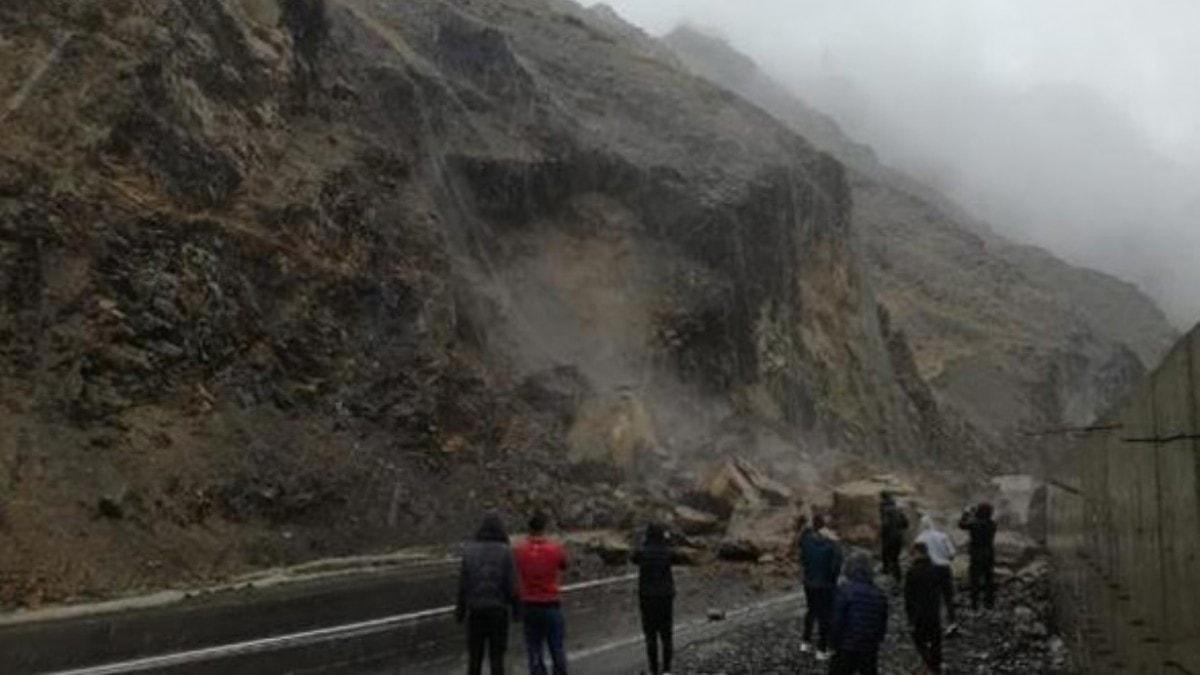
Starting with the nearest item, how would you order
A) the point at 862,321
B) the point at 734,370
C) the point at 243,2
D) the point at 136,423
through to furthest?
the point at 136,423 → the point at 243,2 → the point at 734,370 → the point at 862,321

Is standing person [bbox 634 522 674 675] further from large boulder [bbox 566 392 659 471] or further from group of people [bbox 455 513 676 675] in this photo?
large boulder [bbox 566 392 659 471]

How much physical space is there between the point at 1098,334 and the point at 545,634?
12257cm

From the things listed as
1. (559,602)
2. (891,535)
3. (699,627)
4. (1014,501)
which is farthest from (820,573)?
(1014,501)

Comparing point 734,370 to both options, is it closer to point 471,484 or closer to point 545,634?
point 471,484

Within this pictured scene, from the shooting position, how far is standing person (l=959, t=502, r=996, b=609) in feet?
70.0

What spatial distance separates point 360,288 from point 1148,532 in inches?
1293

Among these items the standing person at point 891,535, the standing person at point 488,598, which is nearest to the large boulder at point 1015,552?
the standing person at point 891,535

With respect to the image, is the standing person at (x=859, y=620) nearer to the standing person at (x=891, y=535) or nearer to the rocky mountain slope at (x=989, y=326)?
the standing person at (x=891, y=535)

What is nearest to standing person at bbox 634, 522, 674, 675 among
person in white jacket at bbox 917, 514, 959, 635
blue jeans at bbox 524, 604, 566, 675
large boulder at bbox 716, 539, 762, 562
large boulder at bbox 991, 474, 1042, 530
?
blue jeans at bbox 524, 604, 566, 675

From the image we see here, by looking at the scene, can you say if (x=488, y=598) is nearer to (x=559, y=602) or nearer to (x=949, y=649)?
(x=559, y=602)

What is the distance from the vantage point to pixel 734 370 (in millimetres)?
54219

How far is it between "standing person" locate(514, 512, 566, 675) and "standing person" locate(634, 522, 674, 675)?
179 cm

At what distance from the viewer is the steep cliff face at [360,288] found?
92.1 ft

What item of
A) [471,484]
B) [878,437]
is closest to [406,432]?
[471,484]
